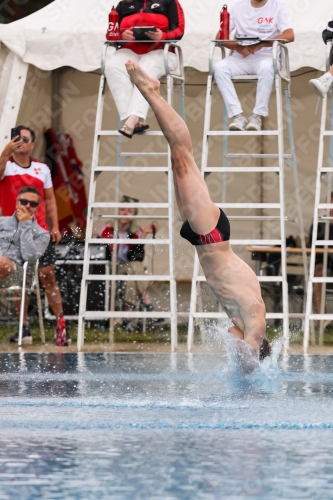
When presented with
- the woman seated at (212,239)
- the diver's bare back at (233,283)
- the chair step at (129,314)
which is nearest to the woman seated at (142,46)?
the chair step at (129,314)

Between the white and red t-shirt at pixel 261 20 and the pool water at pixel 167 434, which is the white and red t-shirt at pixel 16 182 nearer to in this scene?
the white and red t-shirt at pixel 261 20

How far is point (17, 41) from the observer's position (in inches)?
332

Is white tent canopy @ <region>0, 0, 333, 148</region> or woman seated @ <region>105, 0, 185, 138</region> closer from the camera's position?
woman seated @ <region>105, 0, 185, 138</region>

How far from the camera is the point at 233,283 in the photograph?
204 inches

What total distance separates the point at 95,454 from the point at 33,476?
0.34m

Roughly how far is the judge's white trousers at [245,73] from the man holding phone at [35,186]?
5.95ft

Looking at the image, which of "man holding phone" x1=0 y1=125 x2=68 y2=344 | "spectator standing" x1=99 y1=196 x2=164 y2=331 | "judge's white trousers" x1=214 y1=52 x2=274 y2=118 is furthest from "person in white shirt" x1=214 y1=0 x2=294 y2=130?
"spectator standing" x1=99 y1=196 x2=164 y2=331

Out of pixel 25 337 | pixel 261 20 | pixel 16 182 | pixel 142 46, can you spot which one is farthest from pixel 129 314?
pixel 261 20

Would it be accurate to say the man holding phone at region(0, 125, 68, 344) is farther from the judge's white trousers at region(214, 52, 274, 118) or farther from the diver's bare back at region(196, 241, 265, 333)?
the diver's bare back at region(196, 241, 265, 333)

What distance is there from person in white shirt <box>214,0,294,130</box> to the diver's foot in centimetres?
253

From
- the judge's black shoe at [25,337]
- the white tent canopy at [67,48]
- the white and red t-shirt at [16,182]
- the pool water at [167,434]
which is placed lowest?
the pool water at [167,434]

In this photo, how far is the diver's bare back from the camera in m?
5.13

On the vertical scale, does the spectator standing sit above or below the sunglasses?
below

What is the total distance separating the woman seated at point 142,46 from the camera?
7828 millimetres
